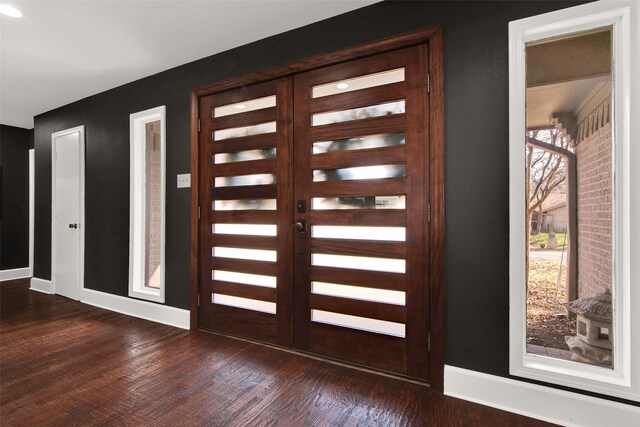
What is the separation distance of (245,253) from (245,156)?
2.79ft

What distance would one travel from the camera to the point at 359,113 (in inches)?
90.7

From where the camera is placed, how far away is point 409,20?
6.93ft

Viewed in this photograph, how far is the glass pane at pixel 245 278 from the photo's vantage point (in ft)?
8.83

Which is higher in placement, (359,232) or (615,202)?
(615,202)

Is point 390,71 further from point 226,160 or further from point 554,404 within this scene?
point 554,404

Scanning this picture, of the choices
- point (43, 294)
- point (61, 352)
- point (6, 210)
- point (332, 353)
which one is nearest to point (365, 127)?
point (332, 353)

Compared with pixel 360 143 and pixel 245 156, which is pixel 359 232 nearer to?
pixel 360 143

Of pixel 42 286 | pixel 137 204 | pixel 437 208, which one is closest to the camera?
pixel 437 208

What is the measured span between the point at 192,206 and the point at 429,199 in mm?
2172

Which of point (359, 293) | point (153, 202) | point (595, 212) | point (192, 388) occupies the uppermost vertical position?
point (153, 202)

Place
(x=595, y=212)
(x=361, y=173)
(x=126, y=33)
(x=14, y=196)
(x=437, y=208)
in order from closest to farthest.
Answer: (x=595, y=212)
(x=437, y=208)
(x=361, y=173)
(x=126, y=33)
(x=14, y=196)

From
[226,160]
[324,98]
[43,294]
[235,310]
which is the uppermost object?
[324,98]

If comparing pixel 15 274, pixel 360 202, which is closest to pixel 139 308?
pixel 360 202

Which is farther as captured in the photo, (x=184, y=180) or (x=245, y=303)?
(x=184, y=180)
